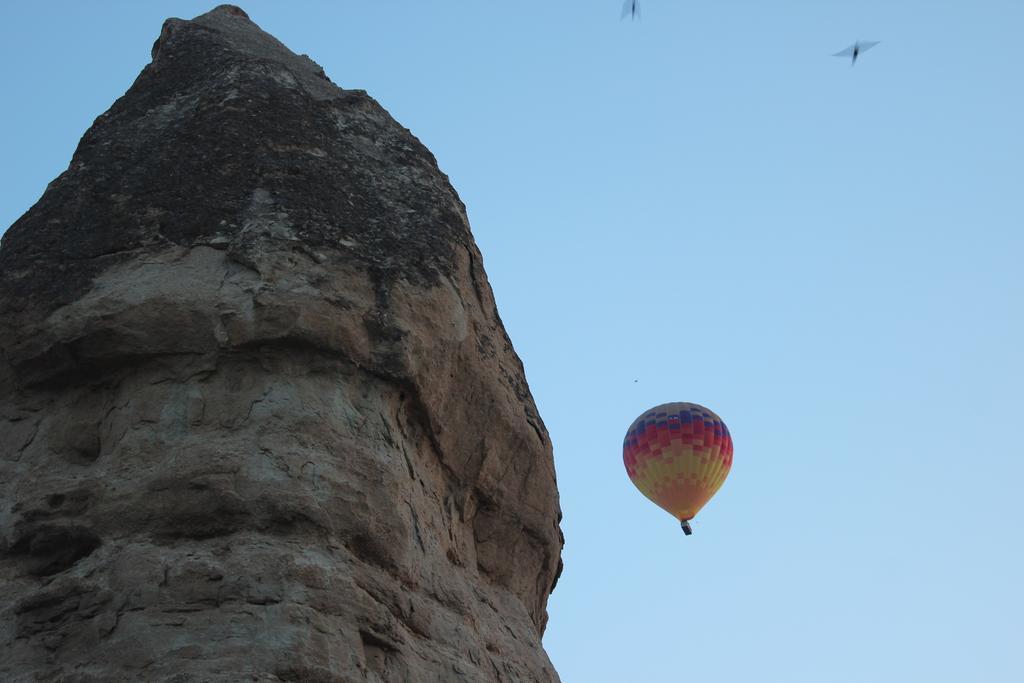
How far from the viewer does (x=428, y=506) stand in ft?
21.2

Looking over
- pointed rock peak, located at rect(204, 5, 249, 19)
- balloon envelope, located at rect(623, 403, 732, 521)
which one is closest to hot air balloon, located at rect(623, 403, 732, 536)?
balloon envelope, located at rect(623, 403, 732, 521)

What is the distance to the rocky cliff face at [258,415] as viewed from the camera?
528 cm

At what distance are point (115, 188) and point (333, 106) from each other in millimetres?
1423

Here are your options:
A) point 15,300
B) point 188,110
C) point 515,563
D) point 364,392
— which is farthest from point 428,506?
point 188,110

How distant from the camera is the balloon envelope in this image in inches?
957

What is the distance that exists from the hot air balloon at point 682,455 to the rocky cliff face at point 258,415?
54.7 ft

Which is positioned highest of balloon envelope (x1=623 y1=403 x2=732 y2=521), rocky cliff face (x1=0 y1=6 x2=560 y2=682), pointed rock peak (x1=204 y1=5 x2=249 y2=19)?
balloon envelope (x1=623 y1=403 x2=732 y2=521)

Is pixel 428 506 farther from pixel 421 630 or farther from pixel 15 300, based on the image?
pixel 15 300

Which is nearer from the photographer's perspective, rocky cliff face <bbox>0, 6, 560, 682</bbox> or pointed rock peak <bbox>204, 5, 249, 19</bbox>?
rocky cliff face <bbox>0, 6, 560, 682</bbox>

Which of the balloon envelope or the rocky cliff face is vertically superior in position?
the balloon envelope

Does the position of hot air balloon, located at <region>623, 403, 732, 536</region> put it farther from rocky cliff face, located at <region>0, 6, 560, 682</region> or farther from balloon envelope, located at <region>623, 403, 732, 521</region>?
rocky cliff face, located at <region>0, 6, 560, 682</region>

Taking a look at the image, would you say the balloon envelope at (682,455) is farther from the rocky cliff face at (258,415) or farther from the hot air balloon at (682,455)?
the rocky cliff face at (258,415)

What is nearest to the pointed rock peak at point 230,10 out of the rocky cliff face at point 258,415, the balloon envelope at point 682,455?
the rocky cliff face at point 258,415

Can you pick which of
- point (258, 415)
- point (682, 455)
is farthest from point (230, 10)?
point (682, 455)
